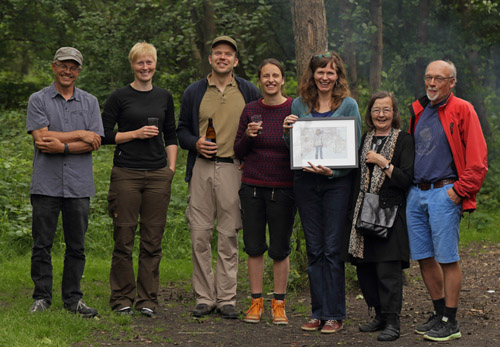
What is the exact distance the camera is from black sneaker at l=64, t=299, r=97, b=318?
635 cm

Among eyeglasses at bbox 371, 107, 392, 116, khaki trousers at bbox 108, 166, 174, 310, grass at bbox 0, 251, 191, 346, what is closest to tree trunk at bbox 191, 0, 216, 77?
grass at bbox 0, 251, 191, 346

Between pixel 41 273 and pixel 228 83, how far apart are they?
2518 millimetres

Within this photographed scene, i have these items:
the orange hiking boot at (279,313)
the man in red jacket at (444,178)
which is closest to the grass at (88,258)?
the orange hiking boot at (279,313)

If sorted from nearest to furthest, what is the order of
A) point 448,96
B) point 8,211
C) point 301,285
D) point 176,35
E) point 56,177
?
point 448,96
point 56,177
point 301,285
point 8,211
point 176,35

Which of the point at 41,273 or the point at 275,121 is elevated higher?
the point at 275,121

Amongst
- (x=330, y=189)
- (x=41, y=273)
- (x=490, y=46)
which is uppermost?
(x=490, y=46)

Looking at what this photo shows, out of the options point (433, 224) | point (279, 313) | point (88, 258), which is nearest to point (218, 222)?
point (279, 313)

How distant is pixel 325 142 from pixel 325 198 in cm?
49

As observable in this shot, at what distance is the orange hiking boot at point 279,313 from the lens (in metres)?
6.46

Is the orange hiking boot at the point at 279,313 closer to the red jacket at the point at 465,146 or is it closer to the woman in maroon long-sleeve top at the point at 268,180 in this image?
the woman in maroon long-sleeve top at the point at 268,180

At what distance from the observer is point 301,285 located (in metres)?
7.79

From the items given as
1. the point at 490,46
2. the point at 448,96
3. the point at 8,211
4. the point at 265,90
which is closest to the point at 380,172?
the point at 448,96

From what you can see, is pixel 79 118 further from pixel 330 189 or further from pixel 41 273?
pixel 330 189

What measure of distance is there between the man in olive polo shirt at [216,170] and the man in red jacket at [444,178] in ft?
5.69
